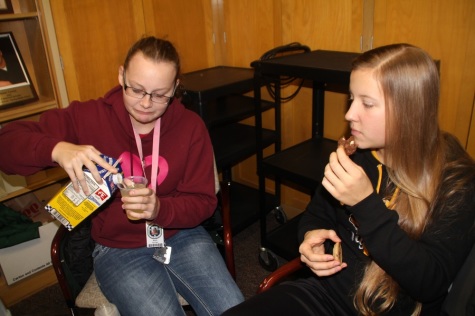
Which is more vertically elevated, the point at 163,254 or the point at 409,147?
the point at 409,147

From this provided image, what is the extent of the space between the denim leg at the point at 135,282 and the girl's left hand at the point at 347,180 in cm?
66

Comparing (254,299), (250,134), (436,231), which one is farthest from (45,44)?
(436,231)

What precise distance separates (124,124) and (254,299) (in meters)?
0.75

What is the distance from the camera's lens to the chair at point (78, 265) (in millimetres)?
1342

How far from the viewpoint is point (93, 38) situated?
6.66ft

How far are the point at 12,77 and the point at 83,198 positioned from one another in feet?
3.81

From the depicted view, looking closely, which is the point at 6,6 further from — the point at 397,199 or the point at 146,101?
the point at 397,199

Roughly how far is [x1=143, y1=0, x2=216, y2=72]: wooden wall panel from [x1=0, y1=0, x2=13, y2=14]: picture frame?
0.68 m

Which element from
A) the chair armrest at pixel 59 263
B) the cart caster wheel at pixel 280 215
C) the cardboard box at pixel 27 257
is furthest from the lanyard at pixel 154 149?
the cart caster wheel at pixel 280 215

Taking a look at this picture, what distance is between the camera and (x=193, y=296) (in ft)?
4.32

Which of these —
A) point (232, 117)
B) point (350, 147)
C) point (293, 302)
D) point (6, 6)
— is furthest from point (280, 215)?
point (6, 6)

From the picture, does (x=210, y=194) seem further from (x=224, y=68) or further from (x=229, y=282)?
(x=224, y=68)

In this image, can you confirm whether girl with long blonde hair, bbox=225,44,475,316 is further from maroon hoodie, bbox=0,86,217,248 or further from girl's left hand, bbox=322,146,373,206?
maroon hoodie, bbox=0,86,217,248

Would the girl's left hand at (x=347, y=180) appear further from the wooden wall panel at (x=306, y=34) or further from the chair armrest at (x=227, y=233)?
the wooden wall panel at (x=306, y=34)
